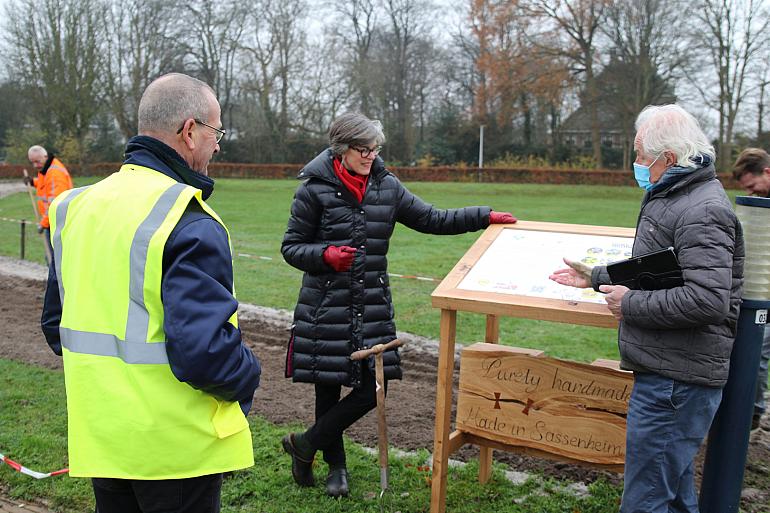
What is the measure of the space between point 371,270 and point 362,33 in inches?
2141

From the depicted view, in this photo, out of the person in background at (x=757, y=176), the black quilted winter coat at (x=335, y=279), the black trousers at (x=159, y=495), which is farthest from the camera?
the person in background at (x=757, y=176)

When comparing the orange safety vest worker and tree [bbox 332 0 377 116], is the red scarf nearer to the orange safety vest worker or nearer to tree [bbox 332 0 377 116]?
the orange safety vest worker

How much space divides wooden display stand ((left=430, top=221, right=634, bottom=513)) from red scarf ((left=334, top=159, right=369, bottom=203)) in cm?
67

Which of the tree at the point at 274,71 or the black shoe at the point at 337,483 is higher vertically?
the tree at the point at 274,71

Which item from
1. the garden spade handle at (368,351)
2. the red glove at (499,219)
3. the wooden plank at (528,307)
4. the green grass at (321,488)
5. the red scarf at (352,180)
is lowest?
the green grass at (321,488)

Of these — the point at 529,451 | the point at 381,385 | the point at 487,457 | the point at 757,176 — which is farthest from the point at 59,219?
the point at 757,176

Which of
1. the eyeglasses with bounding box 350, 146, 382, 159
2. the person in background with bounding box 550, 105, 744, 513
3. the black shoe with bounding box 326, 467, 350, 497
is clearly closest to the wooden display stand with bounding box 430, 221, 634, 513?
the person in background with bounding box 550, 105, 744, 513

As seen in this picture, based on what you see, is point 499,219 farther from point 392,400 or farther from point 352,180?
point 392,400

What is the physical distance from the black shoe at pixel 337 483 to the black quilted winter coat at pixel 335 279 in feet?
2.23

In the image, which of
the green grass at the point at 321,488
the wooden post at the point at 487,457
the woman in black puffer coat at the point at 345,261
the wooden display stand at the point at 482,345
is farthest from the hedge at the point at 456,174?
the woman in black puffer coat at the point at 345,261

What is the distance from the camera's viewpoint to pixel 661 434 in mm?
2959

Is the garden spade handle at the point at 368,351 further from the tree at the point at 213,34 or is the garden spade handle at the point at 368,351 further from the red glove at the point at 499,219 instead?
the tree at the point at 213,34

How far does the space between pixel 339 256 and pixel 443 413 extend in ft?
3.30

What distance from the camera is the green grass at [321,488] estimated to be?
163 inches
